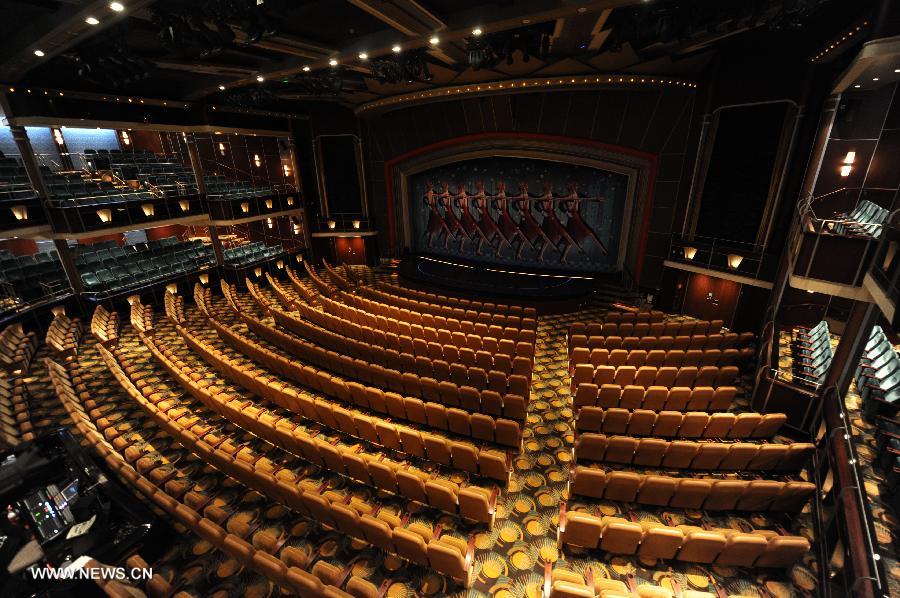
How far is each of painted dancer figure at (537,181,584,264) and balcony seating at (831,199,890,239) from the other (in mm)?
5736

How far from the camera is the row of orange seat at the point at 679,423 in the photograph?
180 inches

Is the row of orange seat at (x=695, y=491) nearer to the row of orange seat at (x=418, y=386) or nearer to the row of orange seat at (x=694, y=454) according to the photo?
A: the row of orange seat at (x=694, y=454)

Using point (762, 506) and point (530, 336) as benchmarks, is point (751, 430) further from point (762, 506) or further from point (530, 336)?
point (530, 336)

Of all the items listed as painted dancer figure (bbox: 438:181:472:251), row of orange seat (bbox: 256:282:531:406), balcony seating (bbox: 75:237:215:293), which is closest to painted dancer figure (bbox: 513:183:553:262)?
painted dancer figure (bbox: 438:181:472:251)

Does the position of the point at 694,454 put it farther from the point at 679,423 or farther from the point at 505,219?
the point at 505,219

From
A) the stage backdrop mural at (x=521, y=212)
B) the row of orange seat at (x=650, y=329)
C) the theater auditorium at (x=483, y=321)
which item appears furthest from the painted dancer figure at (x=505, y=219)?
the row of orange seat at (x=650, y=329)

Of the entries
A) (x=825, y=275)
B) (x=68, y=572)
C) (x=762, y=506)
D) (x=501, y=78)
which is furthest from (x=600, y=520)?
(x=501, y=78)

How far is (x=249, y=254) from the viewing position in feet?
42.6

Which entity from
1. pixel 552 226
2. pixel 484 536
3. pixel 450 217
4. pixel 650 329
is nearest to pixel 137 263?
pixel 450 217

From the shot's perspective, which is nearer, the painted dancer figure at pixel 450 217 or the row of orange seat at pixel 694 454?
the row of orange seat at pixel 694 454

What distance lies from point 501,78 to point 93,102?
10.2 metres

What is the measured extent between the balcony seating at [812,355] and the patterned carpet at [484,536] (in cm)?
266

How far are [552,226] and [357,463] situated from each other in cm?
963

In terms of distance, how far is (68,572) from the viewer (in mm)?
2896
